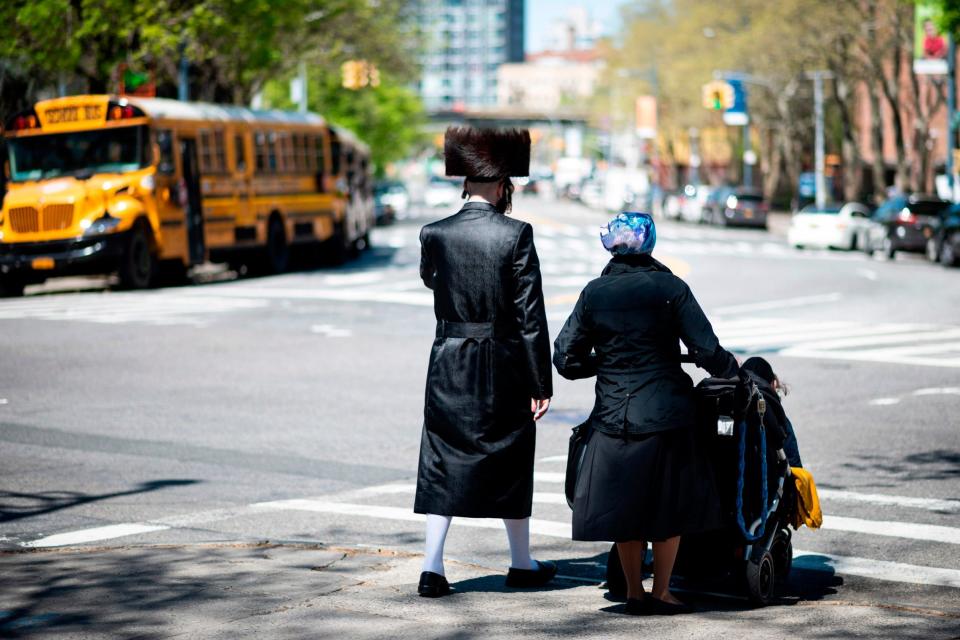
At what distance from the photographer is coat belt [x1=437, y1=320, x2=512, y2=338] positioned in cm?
643

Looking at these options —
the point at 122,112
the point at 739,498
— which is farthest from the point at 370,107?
the point at 739,498

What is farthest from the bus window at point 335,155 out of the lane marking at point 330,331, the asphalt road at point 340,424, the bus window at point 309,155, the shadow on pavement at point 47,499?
the shadow on pavement at point 47,499

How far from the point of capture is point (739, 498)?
631cm

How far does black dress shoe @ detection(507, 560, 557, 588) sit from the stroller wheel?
895mm

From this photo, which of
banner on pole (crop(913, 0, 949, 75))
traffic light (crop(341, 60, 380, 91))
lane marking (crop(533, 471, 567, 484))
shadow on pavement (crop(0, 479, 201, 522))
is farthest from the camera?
traffic light (crop(341, 60, 380, 91))

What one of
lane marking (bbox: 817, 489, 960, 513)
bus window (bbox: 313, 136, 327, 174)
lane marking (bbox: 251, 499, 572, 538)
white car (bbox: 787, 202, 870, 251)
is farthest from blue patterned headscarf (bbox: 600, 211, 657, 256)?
white car (bbox: 787, 202, 870, 251)

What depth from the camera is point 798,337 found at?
61.9ft

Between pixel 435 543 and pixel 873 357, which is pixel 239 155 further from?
pixel 435 543

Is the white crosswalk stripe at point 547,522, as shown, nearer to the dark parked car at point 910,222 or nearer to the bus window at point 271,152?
the bus window at point 271,152

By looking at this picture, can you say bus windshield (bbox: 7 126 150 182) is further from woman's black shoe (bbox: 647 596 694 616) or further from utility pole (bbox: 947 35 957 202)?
utility pole (bbox: 947 35 957 202)

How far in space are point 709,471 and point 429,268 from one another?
4.72 feet

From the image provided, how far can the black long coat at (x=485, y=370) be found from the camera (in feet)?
21.0

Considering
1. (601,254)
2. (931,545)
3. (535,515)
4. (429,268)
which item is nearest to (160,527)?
(535,515)

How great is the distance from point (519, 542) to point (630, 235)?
140cm
